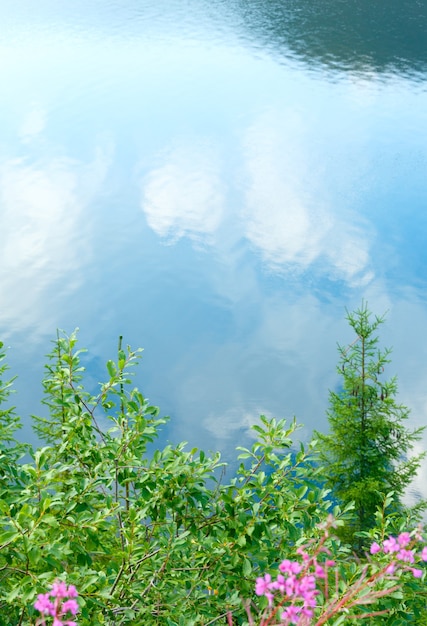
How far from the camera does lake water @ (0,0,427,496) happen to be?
Answer: 28703 millimetres

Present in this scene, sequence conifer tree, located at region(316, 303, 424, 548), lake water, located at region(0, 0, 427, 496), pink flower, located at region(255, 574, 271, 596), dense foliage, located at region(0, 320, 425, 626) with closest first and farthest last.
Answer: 1. pink flower, located at region(255, 574, 271, 596)
2. dense foliage, located at region(0, 320, 425, 626)
3. conifer tree, located at region(316, 303, 424, 548)
4. lake water, located at region(0, 0, 427, 496)

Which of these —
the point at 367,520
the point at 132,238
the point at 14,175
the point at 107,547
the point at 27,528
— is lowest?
the point at 27,528

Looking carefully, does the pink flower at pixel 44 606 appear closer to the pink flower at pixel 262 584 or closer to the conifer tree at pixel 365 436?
the pink flower at pixel 262 584

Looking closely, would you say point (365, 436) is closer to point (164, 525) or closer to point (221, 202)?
point (164, 525)

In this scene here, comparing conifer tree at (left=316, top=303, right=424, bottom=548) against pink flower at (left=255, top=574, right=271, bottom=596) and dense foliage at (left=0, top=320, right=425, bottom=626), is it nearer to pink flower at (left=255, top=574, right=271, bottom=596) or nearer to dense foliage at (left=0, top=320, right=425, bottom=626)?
dense foliage at (left=0, top=320, right=425, bottom=626)

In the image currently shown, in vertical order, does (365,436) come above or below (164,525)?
above

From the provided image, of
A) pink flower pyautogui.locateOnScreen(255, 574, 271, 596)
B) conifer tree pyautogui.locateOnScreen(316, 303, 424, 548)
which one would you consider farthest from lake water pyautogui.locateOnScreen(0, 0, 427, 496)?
pink flower pyautogui.locateOnScreen(255, 574, 271, 596)

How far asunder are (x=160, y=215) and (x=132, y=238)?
2219mm

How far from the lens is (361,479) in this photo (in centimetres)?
1291

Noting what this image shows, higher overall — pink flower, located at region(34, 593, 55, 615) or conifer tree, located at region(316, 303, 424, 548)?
conifer tree, located at region(316, 303, 424, 548)

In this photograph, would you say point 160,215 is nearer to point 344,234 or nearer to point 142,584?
point 344,234

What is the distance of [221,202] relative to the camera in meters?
36.9

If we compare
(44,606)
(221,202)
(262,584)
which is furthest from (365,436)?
(221,202)

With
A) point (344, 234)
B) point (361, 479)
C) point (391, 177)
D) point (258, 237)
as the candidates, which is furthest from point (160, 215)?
point (361, 479)
